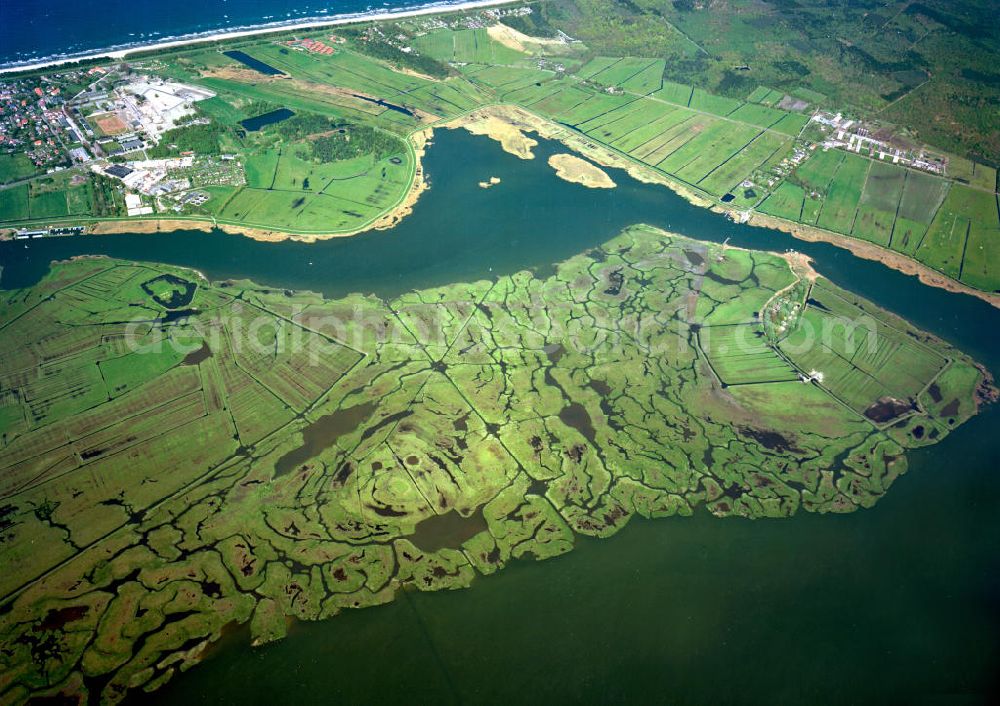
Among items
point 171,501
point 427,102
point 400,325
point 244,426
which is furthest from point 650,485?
point 427,102

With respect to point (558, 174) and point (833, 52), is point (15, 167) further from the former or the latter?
point (833, 52)

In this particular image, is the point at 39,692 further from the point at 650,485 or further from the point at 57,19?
the point at 57,19

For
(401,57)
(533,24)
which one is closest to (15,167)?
(401,57)

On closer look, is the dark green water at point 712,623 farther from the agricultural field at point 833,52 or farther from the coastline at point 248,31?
the coastline at point 248,31

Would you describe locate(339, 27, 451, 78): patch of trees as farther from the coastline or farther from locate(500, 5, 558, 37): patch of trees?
locate(500, 5, 558, 37): patch of trees

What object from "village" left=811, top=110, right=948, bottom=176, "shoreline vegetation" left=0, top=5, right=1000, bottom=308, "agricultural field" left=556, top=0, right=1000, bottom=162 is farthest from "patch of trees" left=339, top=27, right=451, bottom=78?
"village" left=811, top=110, right=948, bottom=176

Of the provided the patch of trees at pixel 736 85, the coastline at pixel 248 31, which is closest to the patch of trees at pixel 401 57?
the coastline at pixel 248 31
